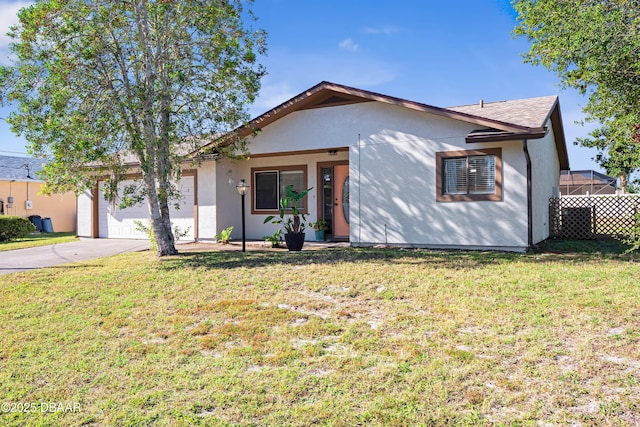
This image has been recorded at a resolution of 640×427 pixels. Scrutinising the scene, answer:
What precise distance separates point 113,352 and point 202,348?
0.96m

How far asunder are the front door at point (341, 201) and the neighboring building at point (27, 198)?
16.7 metres

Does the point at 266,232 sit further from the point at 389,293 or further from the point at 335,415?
the point at 335,415

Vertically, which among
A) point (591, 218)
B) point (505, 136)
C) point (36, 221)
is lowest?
point (591, 218)

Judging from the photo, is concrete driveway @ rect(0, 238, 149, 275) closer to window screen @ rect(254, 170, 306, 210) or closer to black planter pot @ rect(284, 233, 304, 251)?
window screen @ rect(254, 170, 306, 210)

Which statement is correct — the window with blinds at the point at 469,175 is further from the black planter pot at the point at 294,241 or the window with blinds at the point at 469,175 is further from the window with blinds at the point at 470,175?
the black planter pot at the point at 294,241

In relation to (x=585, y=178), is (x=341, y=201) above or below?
below

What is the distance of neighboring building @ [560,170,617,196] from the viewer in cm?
2970

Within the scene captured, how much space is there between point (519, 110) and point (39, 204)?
24102 millimetres

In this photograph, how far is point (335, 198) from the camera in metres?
13.3

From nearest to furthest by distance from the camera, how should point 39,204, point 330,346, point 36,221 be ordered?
point 330,346 < point 36,221 < point 39,204

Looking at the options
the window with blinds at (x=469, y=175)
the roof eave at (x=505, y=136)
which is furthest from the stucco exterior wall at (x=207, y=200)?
the roof eave at (x=505, y=136)

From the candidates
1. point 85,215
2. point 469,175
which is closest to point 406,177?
point 469,175

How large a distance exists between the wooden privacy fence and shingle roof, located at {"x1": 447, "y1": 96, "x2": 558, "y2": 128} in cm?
366

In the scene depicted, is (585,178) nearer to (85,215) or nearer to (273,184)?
(273,184)
